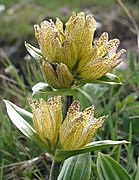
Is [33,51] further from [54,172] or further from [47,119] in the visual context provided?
[54,172]

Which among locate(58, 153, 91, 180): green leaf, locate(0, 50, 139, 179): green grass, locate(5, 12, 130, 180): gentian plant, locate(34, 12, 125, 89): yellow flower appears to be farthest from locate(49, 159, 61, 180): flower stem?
locate(0, 50, 139, 179): green grass

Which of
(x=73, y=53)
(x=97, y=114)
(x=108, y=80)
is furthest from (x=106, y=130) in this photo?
(x=73, y=53)

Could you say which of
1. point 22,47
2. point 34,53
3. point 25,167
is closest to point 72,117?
point 34,53

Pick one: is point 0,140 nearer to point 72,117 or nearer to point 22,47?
point 72,117

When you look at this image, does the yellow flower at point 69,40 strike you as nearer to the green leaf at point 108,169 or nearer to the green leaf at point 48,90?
the green leaf at point 48,90

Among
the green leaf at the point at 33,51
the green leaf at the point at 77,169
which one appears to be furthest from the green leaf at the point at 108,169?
the green leaf at the point at 33,51
